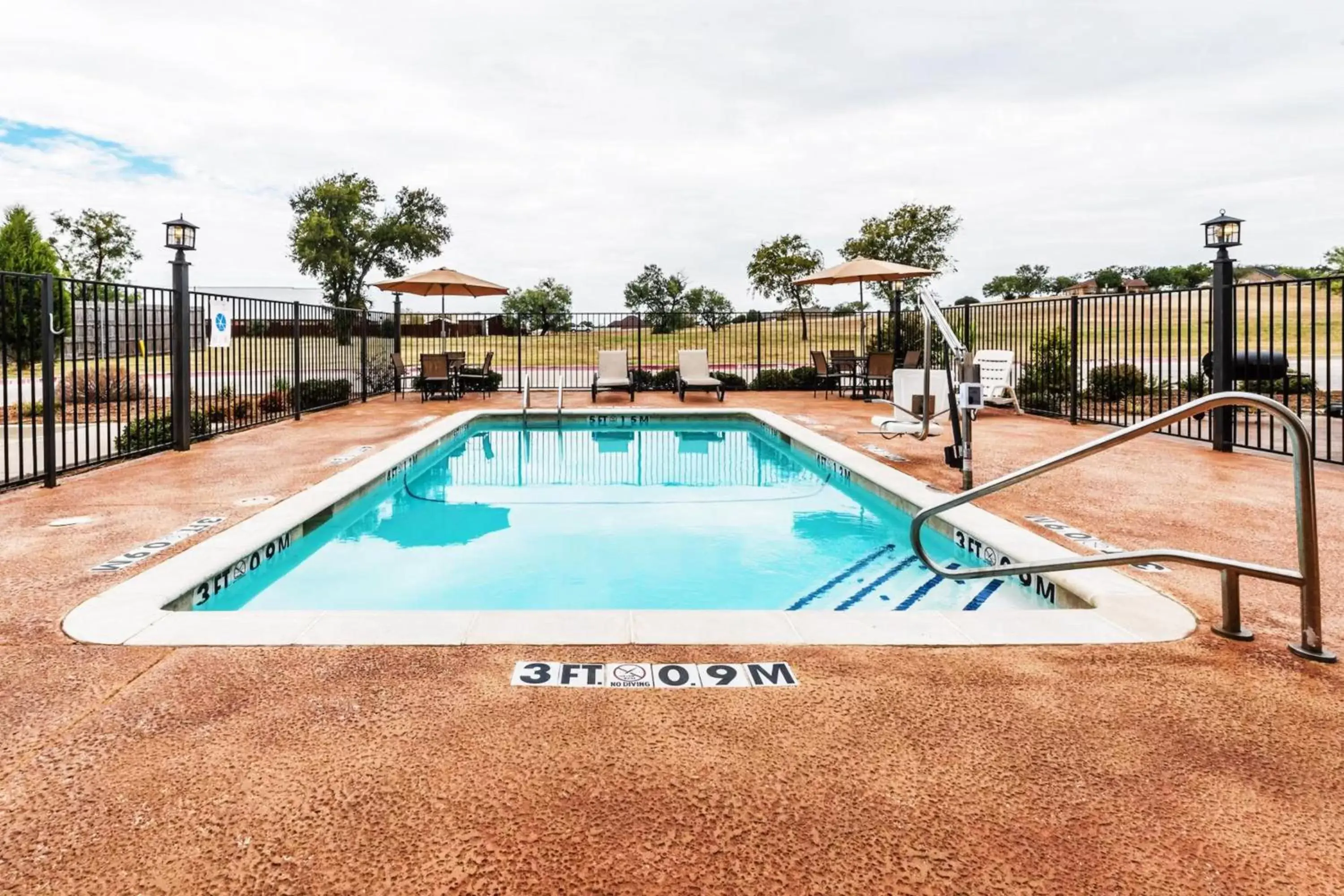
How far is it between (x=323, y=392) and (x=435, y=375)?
233 centimetres

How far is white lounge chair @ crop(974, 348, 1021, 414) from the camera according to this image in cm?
1162

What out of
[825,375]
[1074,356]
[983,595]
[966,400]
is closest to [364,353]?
[825,375]

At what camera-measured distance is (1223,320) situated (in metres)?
7.01

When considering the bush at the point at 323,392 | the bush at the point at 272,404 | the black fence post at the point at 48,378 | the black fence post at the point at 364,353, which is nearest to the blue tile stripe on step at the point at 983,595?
the black fence post at the point at 48,378

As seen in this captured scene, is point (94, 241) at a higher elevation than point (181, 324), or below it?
higher

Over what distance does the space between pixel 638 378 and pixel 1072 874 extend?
550 inches

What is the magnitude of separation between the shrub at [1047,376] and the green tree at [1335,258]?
6473cm

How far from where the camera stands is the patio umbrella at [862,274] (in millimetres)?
11945

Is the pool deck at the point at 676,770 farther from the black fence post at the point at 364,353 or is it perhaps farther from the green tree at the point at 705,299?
the green tree at the point at 705,299

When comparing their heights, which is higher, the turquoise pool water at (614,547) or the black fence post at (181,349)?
the black fence post at (181,349)

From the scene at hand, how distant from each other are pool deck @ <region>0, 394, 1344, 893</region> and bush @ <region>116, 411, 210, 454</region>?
4503mm

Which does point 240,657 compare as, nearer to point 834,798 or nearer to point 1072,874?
point 834,798

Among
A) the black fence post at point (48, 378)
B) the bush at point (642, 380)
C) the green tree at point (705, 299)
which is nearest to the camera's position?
the black fence post at point (48, 378)

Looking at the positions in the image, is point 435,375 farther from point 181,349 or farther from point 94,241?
point 94,241
